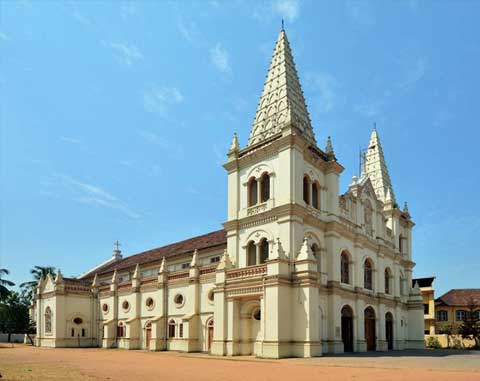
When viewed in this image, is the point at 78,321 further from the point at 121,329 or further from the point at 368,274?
the point at 368,274

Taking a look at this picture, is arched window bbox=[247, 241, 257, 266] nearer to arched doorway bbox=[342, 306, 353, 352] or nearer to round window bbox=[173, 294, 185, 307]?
arched doorway bbox=[342, 306, 353, 352]

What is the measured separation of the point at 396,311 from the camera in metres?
41.7

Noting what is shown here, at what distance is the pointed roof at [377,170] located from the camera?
46.6 meters

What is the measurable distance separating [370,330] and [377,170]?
1755 centimetres

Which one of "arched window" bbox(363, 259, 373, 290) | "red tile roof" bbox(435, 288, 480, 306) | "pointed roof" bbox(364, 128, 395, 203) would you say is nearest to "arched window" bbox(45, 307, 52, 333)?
"arched window" bbox(363, 259, 373, 290)

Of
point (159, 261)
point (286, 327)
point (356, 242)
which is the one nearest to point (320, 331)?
point (286, 327)

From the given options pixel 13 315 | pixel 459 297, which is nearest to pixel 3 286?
pixel 13 315

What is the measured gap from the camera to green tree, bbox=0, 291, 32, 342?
59.9 meters

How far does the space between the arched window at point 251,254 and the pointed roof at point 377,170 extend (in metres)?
19.7

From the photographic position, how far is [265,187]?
106 feet

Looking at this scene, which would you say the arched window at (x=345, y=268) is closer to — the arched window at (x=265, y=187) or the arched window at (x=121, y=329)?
the arched window at (x=265, y=187)

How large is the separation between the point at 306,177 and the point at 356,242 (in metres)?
7.62

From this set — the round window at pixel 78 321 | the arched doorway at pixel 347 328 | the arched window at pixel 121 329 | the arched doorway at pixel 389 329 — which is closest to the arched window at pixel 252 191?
the arched doorway at pixel 347 328

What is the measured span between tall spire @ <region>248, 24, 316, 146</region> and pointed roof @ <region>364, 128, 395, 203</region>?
47.7 feet
